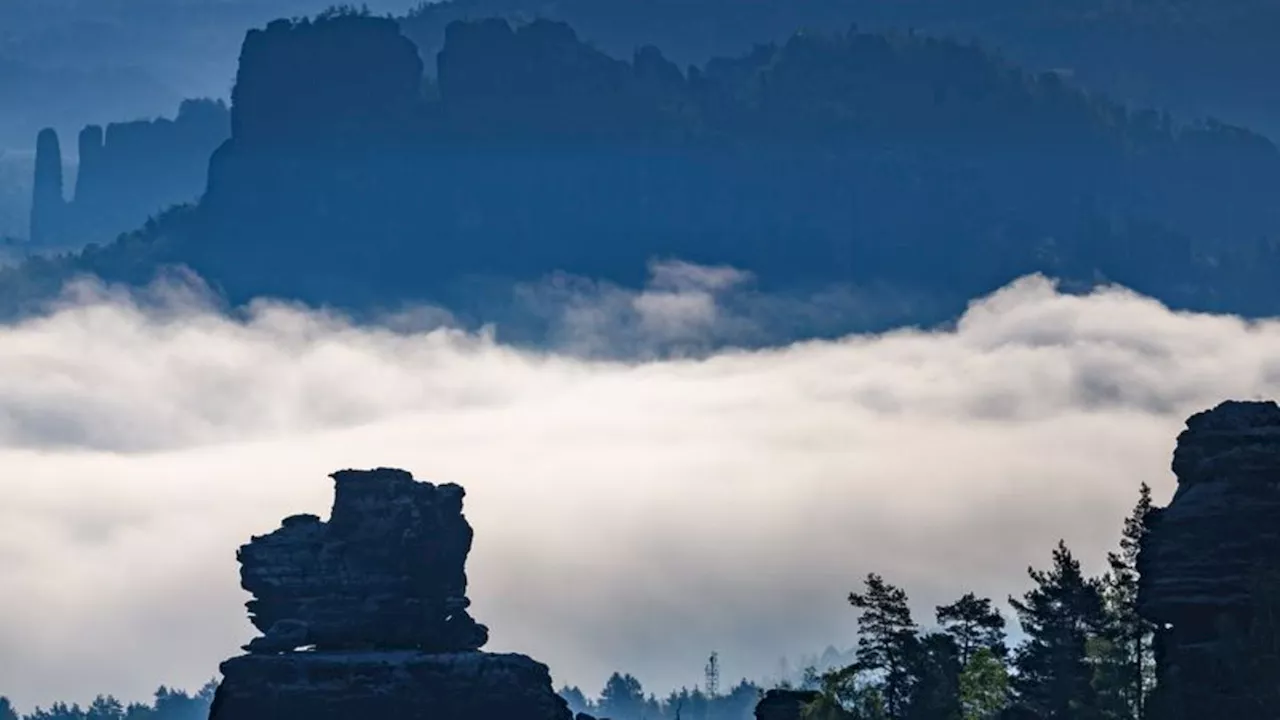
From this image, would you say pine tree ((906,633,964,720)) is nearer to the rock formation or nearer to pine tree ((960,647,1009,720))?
pine tree ((960,647,1009,720))

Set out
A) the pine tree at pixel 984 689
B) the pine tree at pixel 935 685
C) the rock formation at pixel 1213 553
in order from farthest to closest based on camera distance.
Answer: the pine tree at pixel 984 689, the pine tree at pixel 935 685, the rock formation at pixel 1213 553

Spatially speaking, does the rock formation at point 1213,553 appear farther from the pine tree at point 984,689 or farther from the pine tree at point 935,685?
Answer: the pine tree at point 984,689

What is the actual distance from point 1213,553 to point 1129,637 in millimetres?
14791

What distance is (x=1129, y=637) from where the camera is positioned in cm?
18888

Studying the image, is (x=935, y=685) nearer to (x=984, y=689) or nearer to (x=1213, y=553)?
(x=984, y=689)

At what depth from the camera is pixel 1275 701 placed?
166m

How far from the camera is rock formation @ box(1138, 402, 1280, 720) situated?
17262 centimetres

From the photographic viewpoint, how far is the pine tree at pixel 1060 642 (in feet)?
615

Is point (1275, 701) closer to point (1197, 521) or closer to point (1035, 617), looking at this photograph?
point (1197, 521)

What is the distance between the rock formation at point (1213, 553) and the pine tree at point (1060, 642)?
10211 millimetres

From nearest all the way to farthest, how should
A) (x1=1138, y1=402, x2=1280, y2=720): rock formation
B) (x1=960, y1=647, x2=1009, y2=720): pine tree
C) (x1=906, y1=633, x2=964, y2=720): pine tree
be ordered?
(x1=1138, y1=402, x2=1280, y2=720): rock formation → (x1=906, y1=633, x2=964, y2=720): pine tree → (x1=960, y1=647, x2=1009, y2=720): pine tree

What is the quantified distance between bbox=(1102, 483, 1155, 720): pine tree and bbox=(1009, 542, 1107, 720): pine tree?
4.74 feet

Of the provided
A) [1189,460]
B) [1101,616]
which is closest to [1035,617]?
[1101,616]

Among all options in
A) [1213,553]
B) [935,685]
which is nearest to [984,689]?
[935,685]
